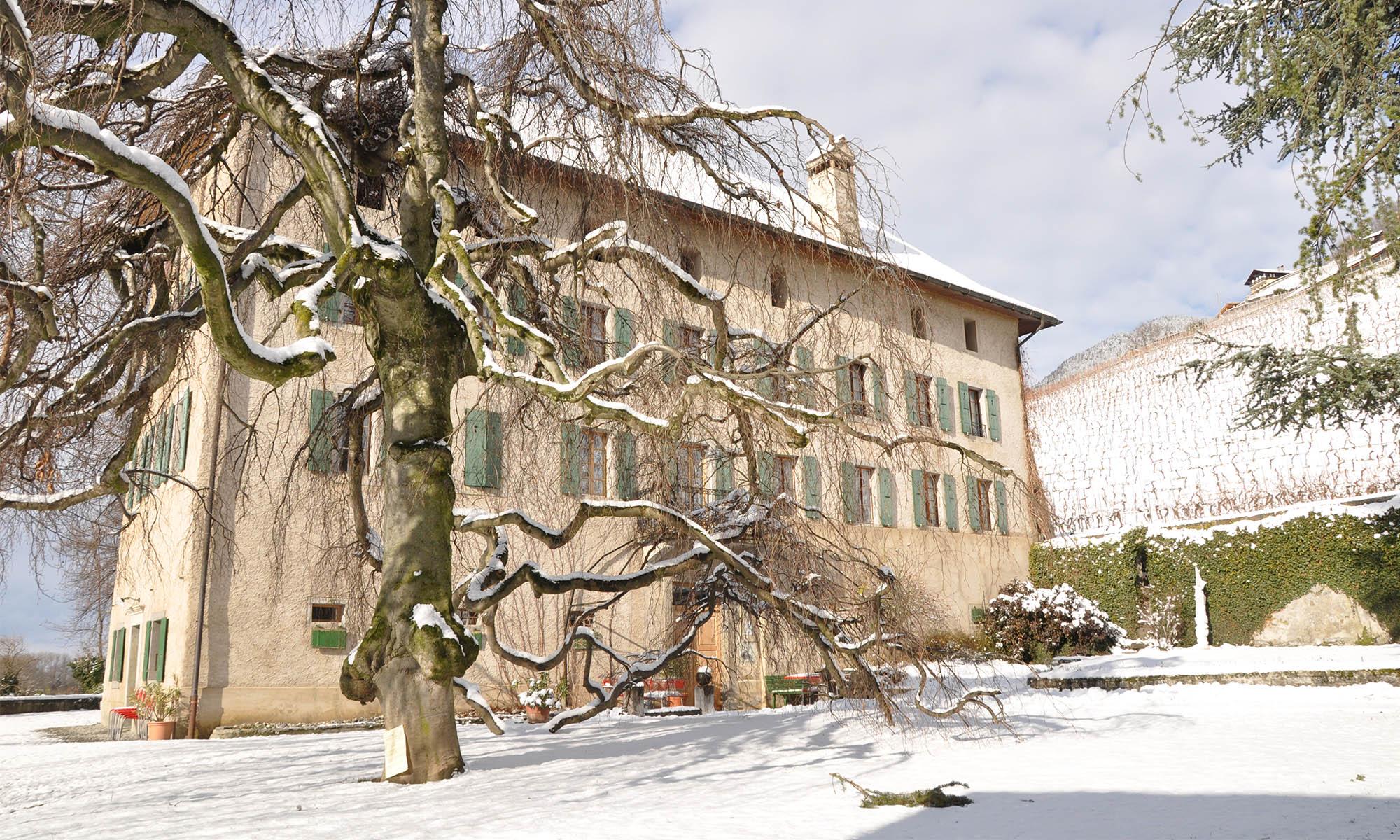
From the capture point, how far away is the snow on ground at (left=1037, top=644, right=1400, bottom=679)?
41.1 feet

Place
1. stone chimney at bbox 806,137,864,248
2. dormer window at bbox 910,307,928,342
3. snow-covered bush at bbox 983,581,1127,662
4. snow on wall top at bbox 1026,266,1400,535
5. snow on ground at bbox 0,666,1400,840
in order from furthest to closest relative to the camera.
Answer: snow on wall top at bbox 1026,266,1400,535 < snow-covered bush at bbox 983,581,1127,662 < dormer window at bbox 910,307,928,342 < stone chimney at bbox 806,137,864,248 < snow on ground at bbox 0,666,1400,840

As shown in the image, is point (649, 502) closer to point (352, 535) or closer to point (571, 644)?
point (571, 644)

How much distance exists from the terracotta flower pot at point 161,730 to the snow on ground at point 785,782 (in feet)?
6.28

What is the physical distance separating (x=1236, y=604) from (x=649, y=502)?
1566 cm

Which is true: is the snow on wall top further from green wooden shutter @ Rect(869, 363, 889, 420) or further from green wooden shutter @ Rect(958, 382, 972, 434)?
green wooden shutter @ Rect(869, 363, 889, 420)

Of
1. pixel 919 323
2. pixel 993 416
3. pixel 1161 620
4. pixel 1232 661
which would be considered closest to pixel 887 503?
pixel 993 416

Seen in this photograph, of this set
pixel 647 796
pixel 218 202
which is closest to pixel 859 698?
pixel 647 796

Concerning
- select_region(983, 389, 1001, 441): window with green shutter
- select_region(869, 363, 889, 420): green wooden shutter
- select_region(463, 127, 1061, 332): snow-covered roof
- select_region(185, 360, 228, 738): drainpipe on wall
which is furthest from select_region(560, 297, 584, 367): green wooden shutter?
select_region(983, 389, 1001, 441): window with green shutter

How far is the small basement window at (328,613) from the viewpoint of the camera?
13.8 m

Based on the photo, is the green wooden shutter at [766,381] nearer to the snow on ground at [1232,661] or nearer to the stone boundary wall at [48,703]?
the snow on ground at [1232,661]

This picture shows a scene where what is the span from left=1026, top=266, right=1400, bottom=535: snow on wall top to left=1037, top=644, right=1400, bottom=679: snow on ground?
11.9 ft

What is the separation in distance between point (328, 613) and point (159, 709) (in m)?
2.31

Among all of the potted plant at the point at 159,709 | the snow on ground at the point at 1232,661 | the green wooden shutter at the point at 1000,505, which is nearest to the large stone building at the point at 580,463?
the green wooden shutter at the point at 1000,505

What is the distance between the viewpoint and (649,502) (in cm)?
705
